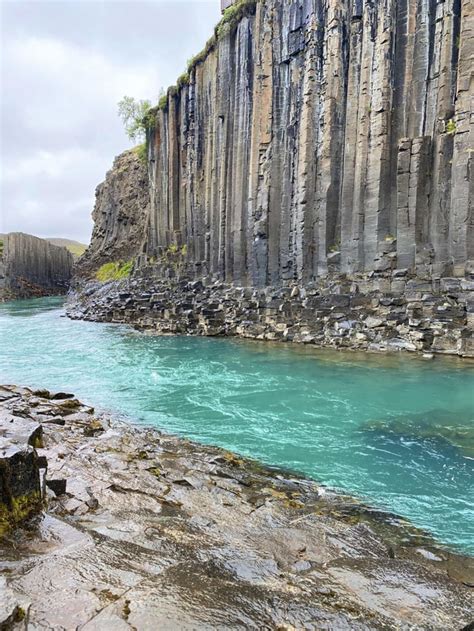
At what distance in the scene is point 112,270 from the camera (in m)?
48.1

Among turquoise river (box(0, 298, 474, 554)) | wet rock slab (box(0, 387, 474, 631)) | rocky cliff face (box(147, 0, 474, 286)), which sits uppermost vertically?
rocky cliff face (box(147, 0, 474, 286))

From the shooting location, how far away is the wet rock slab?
2.92m

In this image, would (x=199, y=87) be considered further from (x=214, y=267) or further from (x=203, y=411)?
(x=203, y=411)

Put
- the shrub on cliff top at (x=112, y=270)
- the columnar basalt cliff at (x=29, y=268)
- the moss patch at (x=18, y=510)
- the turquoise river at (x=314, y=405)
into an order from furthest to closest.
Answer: the columnar basalt cliff at (x=29, y=268)
the shrub on cliff top at (x=112, y=270)
the turquoise river at (x=314, y=405)
the moss patch at (x=18, y=510)

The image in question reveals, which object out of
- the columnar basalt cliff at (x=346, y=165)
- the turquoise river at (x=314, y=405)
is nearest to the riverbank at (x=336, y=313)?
the columnar basalt cliff at (x=346, y=165)

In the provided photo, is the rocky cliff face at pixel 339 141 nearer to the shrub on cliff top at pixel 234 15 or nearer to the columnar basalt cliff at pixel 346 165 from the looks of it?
the columnar basalt cliff at pixel 346 165

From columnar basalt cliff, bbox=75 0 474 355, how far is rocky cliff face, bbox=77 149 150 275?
1993 centimetres

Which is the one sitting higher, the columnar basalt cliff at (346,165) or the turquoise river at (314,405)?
the columnar basalt cliff at (346,165)

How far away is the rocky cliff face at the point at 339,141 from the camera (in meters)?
17.8

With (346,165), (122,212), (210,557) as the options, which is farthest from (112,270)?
(210,557)

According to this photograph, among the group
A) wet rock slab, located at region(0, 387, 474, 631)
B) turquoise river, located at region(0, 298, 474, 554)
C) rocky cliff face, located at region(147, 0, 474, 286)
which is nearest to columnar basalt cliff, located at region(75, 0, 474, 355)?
rocky cliff face, located at region(147, 0, 474, 286)

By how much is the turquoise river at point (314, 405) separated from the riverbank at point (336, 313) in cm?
117

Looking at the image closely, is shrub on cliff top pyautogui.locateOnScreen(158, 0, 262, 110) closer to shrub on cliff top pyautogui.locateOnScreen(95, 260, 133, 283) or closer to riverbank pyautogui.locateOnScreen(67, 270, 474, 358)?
riverbank pyautogui.locateOnScreen(67, 270, 474, 358)

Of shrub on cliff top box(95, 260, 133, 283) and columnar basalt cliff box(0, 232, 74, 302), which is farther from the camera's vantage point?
columnar basalt cliff box(0, 232, 74, 302)
